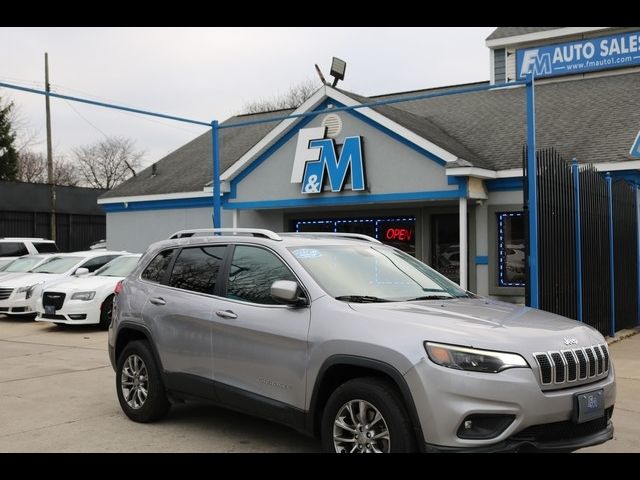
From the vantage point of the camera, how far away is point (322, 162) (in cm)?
1625

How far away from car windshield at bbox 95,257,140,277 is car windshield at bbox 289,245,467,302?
9.87 m

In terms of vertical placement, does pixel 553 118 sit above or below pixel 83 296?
above

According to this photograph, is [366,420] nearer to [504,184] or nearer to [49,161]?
[504,184]

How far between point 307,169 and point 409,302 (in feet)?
37.5

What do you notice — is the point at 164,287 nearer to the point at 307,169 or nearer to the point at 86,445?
the point at 86,445

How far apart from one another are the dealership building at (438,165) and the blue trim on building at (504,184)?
22 mm

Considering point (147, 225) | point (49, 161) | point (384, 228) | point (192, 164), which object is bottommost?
point (384, 228)

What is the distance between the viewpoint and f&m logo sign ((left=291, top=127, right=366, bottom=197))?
623 inches

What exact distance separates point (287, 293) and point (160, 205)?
53.5 feet

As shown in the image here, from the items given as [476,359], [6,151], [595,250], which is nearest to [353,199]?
[595,250]

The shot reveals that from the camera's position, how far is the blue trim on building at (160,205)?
19.8 m

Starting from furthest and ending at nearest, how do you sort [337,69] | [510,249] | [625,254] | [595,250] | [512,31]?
[512,31] → [337,69] → [510,249] → [625,254] → [595,250]
